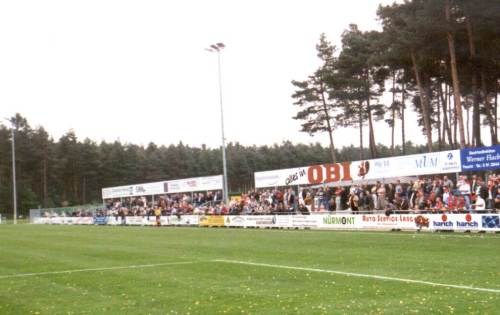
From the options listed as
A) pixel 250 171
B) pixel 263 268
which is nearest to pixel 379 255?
pixel 263 268

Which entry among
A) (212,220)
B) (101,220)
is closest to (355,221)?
(212,220)

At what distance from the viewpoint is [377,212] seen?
2859cm

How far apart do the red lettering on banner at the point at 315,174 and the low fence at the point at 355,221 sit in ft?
7.11

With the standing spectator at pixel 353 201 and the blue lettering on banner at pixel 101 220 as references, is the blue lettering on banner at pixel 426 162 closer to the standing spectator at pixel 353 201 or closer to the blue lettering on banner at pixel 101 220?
the standing spectator at pixel 353 201

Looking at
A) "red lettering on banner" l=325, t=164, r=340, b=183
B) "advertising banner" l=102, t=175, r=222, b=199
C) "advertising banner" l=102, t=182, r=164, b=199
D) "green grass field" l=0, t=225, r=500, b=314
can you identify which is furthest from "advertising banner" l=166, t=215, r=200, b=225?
"green grass field" l=0, t=225, r=500, b=314

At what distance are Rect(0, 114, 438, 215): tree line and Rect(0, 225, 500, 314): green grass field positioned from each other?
237 feet

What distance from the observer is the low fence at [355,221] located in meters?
23.6

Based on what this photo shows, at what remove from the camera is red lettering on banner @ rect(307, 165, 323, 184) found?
110 ft

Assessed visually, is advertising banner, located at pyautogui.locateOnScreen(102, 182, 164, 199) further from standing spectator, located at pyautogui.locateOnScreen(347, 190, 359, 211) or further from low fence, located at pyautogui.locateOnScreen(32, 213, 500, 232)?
standing spectator, located at pyautogui.locateOnScreen(347, 190, 359, 211)

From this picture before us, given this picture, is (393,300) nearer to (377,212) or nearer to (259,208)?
(377,212)

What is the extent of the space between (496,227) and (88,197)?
93.0 meters

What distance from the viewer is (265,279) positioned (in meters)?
12.8

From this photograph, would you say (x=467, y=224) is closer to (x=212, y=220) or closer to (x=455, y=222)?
(x=455, y=222)

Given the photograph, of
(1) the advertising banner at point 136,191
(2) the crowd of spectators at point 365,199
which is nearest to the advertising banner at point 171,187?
(1) the advertising banner at point 136,191
